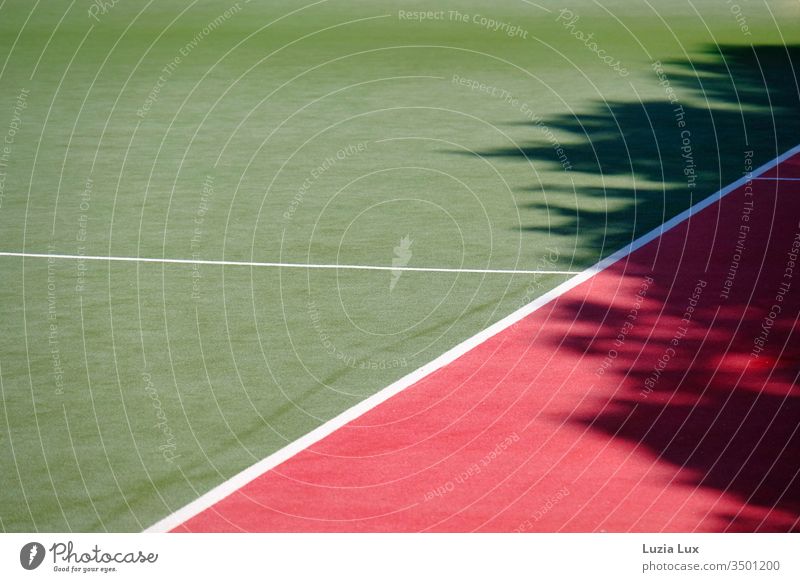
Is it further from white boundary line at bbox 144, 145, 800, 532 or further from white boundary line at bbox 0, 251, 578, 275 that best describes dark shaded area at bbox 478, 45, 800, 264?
white boundary line at bbox 0, 251, 578, 275

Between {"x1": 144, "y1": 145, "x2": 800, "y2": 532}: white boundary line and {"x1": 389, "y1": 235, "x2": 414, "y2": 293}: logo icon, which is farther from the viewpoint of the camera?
{"x1": 389, "y1": 235, "x2": 414, "y2": 293}: logo icon

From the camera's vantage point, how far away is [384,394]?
22.2ft

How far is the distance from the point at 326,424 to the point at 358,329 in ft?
4.77

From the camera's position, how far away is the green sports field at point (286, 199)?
6.55 meters

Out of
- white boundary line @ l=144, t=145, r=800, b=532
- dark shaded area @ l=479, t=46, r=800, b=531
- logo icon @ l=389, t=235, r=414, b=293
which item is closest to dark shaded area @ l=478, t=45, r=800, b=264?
dark shaded area @ l=479, t=46, r=800, b=531

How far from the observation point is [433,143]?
12930mm

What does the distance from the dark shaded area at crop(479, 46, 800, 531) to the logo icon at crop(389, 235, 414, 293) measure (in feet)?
3.73
